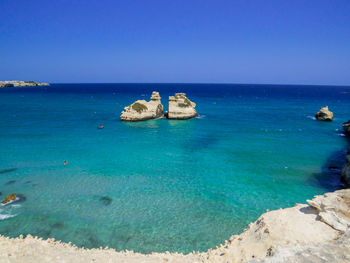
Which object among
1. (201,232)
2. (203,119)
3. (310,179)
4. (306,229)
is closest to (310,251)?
(306,229)

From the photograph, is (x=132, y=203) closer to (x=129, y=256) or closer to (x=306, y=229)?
(x=129, y=256)

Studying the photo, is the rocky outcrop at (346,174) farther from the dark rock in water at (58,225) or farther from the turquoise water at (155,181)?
the dark rock in water at (58,225)

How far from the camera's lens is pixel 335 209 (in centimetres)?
944

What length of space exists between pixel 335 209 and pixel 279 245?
132 inches

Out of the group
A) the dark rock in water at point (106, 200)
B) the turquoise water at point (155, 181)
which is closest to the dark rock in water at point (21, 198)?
the turquoise water at point (155, 181)

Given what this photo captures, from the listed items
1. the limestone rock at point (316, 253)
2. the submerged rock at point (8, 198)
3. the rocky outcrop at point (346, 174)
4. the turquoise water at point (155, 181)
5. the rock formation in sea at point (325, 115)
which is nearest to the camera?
the limestone rock at point (316, 253)

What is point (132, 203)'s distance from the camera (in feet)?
60.5

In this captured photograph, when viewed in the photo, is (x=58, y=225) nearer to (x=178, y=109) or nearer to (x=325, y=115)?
(x=178, y=109)

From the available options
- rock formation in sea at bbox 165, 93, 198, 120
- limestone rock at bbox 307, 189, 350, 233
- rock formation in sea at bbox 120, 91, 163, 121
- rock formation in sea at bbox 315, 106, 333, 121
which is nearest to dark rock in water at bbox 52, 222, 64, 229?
limestone rock at bbox 307, 189, 350, 233

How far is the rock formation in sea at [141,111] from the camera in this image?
54.8 m

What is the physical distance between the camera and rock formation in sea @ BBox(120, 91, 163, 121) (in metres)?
54.8

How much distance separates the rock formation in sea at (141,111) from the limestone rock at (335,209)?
48.4 meters

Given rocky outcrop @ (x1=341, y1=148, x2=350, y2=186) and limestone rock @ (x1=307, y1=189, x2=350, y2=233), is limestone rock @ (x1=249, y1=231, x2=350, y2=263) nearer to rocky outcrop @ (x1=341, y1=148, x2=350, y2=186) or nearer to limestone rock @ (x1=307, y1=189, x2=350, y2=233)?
limestone rock @ (x1=307, y1=189, x2=350, y2=233)

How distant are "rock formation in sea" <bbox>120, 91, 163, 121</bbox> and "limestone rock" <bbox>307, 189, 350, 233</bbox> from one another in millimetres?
48369
